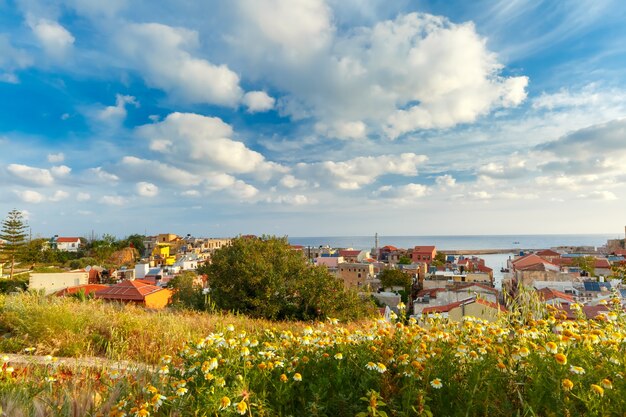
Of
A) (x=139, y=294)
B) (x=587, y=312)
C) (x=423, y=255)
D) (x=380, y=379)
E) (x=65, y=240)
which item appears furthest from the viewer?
(x=65, y=240)

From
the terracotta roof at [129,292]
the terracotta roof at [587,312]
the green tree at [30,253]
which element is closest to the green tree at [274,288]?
the terracotta roof at [587,312]

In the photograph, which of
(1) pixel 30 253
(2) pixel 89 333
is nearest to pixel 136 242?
(1) pixel 30 253

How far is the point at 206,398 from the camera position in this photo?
172 cm

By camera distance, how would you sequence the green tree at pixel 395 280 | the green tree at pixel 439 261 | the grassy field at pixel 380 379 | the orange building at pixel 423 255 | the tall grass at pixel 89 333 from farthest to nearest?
the orange building at pixel 423 255 < the green tree at pixel 439 261 < the green tree at pixel 395 280 < the tall grass at pixel 89 333 < the grassy field at pixel 380 379

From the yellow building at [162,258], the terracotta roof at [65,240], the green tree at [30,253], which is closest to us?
the green tree at [30,253]

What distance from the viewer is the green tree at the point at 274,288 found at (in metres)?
8.99

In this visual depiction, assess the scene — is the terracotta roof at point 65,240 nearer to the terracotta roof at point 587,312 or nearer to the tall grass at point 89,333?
the tall grass at point 89,333

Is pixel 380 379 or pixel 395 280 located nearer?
pixel 380 379

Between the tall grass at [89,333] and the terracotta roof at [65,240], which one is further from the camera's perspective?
the terracotta roof at [65,240]

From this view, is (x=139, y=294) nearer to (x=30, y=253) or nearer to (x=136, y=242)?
(x=30, y=253)

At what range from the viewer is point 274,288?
30.0ft

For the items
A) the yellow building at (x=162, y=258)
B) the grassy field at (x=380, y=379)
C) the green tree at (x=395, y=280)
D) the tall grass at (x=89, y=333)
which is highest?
the grassy field at (x=380, y=379)

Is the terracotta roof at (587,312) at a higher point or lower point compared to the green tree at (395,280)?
higher

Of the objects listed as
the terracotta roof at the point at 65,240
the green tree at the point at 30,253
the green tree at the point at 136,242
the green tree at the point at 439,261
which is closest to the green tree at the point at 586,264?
the green tree at the point at 439,261
